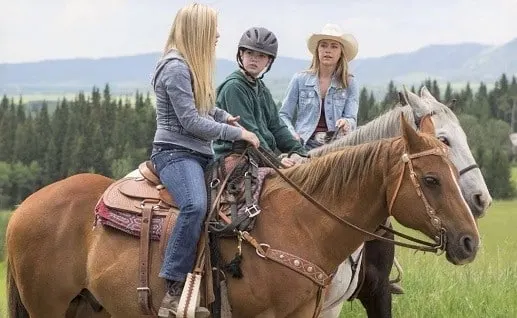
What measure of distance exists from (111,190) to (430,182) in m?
2.23

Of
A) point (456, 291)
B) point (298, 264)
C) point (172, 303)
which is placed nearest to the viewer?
point (298, 264)

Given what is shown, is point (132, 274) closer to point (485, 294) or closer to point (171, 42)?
point (171, 42)

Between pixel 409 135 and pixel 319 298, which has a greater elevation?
pixel 409 135

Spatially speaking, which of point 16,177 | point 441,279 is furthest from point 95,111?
point 441,279

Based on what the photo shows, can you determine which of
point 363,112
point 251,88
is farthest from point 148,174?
point 363,112

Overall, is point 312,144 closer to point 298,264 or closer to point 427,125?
point 427,125

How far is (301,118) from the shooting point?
6957mm

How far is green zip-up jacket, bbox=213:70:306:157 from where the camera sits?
5.70m

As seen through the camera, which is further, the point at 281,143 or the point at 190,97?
the point at 281,143

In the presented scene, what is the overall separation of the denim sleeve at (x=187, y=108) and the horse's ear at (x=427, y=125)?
3.93ft

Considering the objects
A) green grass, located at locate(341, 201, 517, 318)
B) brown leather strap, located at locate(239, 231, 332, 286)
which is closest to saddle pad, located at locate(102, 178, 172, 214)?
brown leather strap, located at locate(239, 231, 332, 286)

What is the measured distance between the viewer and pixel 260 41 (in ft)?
18.5

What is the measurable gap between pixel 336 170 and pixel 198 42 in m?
1.21

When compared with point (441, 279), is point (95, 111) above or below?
below
